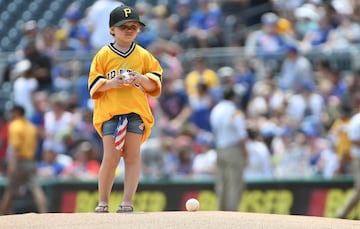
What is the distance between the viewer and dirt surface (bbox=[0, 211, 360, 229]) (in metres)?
7.18

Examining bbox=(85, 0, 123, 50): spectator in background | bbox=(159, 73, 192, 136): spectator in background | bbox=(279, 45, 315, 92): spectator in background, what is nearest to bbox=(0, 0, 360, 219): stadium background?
bbox=(279, 45, 315, 92): spectator in background

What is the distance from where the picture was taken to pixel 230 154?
588 inches

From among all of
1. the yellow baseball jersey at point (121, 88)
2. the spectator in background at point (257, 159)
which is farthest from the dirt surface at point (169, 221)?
the spectator in background at point (257, 159)

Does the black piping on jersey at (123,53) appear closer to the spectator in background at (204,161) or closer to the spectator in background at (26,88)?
the spectator in background at (204,161)

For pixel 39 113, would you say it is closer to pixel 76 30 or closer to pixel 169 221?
pixel 76 30

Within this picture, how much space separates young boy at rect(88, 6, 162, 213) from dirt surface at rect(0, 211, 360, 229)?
22.0 inches

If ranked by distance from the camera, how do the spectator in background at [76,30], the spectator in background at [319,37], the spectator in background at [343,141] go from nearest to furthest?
the spectator in background at [343,141], the spectator in background at [319,37], the spectator in background at [76,30]

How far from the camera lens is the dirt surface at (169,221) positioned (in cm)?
718

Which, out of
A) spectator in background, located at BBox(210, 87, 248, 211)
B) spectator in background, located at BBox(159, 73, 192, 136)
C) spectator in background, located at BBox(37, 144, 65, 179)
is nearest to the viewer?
spectator in background, located at BBox(210, 87, 248, 211)

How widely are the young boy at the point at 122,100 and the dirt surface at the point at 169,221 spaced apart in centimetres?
56

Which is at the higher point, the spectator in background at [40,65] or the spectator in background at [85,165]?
the spectator in background at [40,65]

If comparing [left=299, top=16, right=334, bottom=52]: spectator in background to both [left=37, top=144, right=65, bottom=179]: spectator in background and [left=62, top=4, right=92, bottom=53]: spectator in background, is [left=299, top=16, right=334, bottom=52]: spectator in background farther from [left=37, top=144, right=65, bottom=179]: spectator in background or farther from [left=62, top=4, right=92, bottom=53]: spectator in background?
[left=37, top=144, right=65, bottom=179]: spectator in background

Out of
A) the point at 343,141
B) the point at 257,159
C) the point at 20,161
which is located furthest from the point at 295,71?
the point at 20,161

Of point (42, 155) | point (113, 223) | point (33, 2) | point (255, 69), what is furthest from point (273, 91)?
point (113, 223)
